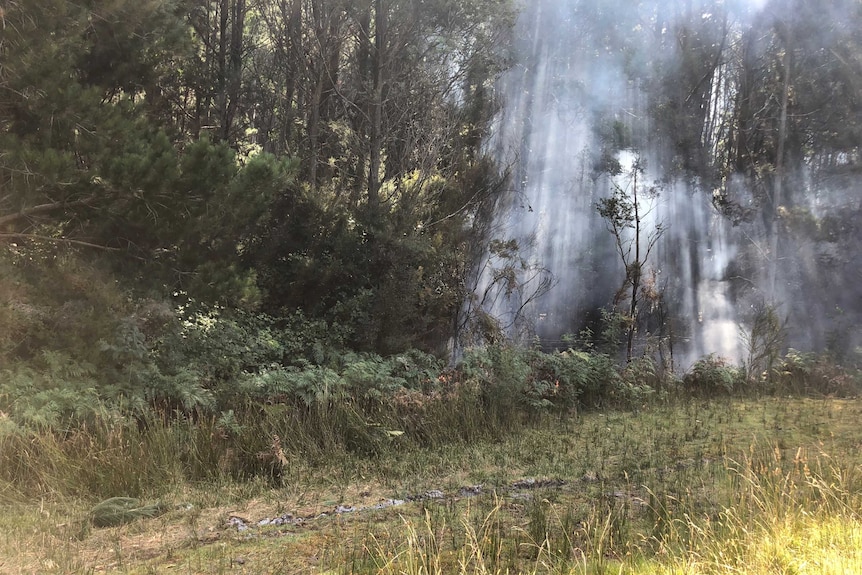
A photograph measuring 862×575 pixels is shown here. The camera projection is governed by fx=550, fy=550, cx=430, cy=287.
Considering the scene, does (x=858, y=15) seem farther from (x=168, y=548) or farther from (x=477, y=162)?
(x=168, y=548)

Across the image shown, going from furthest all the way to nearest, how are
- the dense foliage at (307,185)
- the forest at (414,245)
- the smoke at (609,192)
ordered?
1. the smoke at (609,192)
2. the dense foliage at (307,185)
3. the forest at (414,245)

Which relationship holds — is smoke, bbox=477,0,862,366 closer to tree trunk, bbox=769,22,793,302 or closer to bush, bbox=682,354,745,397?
tree trunk, bbox=769,22,793,302

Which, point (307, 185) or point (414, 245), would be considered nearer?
point (414, 245)

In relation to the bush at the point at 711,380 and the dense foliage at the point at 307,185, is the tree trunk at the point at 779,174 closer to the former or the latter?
the dense foliage at the point at 307,185

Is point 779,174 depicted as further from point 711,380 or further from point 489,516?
point 489,516

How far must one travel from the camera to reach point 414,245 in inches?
348

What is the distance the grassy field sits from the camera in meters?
2.68

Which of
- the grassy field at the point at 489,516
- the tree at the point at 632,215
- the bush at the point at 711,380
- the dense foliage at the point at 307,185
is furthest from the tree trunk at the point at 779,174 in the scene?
the grassy field at the point at 489,516

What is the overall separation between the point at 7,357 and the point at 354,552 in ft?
15.5

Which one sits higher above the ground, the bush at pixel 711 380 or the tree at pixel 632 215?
the tree at pixel 632 215

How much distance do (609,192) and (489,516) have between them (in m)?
15.2

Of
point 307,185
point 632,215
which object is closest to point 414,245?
point 307,185

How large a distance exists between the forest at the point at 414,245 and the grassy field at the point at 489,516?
0.06 metres

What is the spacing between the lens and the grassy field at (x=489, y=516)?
2.68 meters
